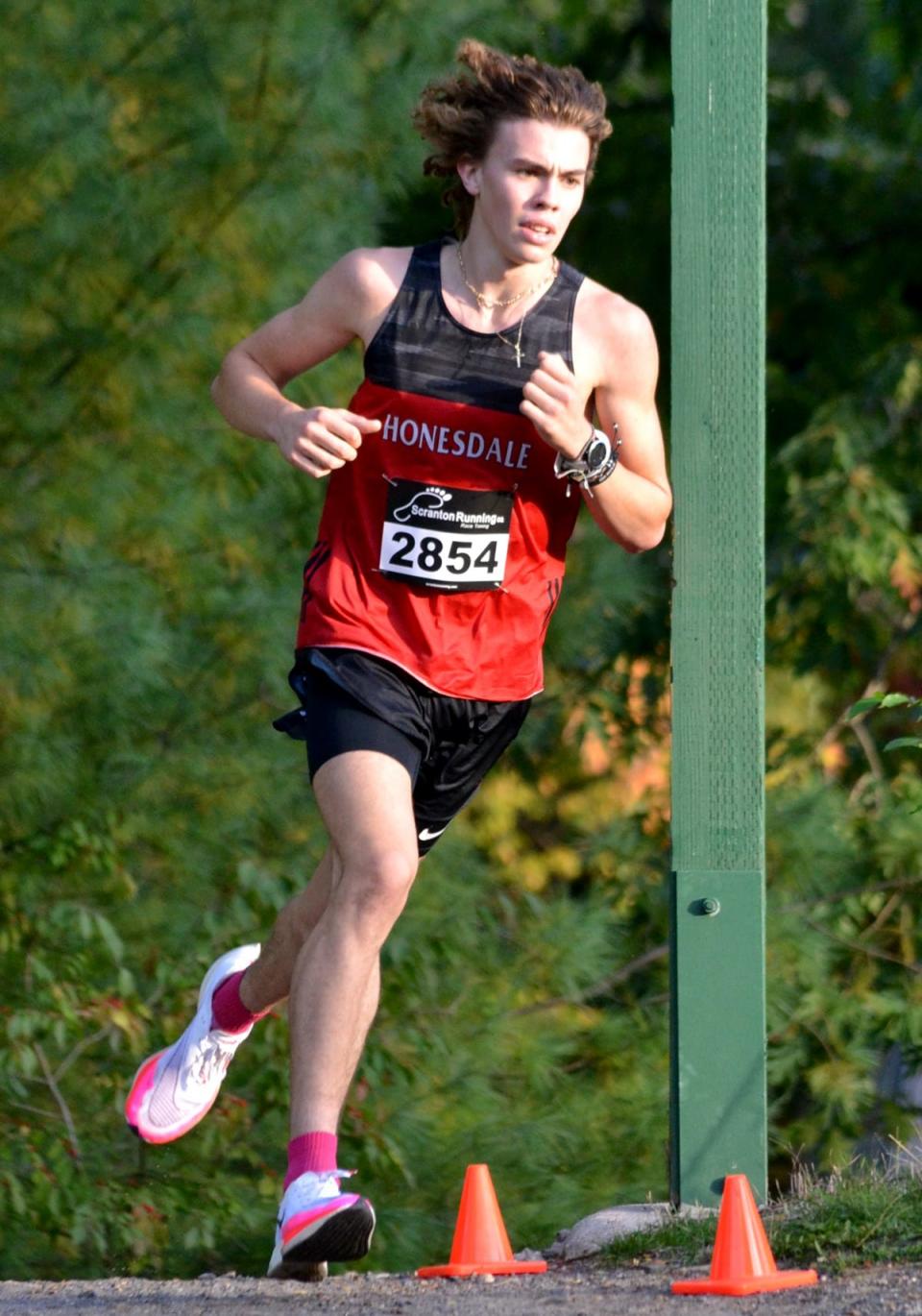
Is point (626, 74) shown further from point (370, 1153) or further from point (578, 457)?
point (578, 457)

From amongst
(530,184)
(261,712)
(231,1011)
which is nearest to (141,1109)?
(231,1011)

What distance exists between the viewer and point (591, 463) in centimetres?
380

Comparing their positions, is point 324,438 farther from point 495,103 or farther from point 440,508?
point 495,103

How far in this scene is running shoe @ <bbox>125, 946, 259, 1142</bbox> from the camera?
14.9 ft

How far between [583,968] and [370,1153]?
5.64 ft

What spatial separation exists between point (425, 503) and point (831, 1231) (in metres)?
1.50

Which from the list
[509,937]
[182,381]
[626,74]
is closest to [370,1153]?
[509,937]

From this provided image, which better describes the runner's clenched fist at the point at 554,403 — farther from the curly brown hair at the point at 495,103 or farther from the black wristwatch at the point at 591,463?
the curly brown hair at the point at 495,103

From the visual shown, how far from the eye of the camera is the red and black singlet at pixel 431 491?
153 inches

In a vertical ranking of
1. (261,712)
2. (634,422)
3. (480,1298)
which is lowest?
(480,1298)

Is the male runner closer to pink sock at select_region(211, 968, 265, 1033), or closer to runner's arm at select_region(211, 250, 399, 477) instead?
runner's arm at select_region(211, 250, 399, 477)

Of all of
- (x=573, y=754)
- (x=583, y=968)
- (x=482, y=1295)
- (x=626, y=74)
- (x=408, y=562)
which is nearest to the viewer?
(x=482, y=1295)

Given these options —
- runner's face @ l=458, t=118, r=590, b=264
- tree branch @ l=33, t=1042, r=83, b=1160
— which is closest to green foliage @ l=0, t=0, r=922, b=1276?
tree branch @ l=33, t=1042, r=83, b=1160

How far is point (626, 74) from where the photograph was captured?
36.7 feet
